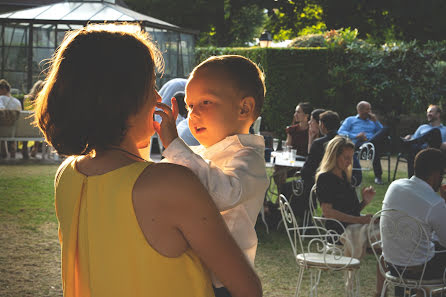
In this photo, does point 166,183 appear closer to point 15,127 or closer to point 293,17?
point 15,127

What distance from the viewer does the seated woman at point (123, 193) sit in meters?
1.27

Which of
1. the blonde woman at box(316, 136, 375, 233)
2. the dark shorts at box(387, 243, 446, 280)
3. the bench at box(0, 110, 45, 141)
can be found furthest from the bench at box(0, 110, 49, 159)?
the dark shorts at box(387, 243, 446, 280)

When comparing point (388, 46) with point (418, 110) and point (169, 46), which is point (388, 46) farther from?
point (169, 46)

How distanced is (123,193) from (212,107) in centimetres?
63

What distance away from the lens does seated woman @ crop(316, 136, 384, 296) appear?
232 inches

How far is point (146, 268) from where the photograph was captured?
4.22 feet

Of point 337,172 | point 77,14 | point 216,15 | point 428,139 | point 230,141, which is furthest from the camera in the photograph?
point 216,15

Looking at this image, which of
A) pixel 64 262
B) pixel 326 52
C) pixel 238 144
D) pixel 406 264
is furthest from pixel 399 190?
pixel 326 52

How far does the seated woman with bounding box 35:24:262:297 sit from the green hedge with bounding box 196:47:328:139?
1709 centimetres

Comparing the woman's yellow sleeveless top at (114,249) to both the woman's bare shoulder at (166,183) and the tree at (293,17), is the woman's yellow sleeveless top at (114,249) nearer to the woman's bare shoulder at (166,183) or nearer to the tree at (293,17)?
the woman's bare shoulder at (166,183)

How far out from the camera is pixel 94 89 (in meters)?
1.29

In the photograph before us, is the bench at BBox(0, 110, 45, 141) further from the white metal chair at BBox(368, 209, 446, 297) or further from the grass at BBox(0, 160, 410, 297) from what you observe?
the white metal chair at BBox(368, 209, 446, 297)

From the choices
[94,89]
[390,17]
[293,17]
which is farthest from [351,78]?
[94,89]

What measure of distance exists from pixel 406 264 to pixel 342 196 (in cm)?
153
